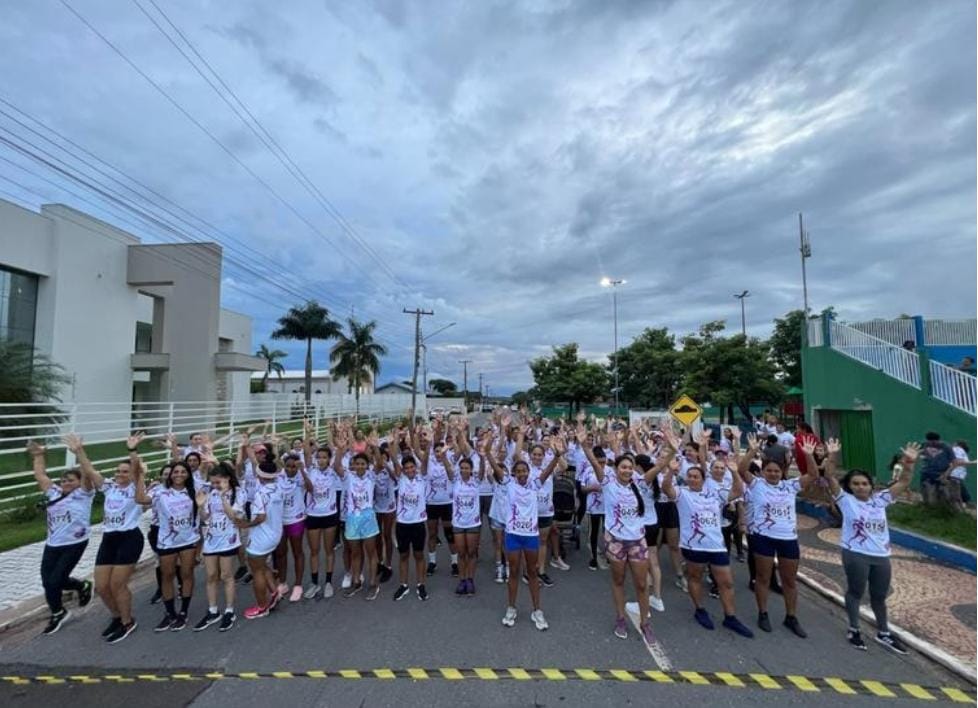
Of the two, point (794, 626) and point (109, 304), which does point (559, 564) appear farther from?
point (109, 304)

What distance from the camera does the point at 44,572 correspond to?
534cm

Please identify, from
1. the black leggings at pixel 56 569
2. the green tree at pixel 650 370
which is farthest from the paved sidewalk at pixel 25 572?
the green tree at pixel 650 370

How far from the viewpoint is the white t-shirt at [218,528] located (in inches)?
214

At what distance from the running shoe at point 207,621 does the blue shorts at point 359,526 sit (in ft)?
4.94

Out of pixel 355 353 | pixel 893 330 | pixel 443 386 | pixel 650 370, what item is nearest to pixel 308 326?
pixel 355 353

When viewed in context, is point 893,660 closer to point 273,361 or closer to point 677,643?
point 677,643

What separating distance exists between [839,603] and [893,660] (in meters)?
1.48

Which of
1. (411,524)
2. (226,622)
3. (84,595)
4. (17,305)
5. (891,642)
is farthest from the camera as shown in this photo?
(17,305)

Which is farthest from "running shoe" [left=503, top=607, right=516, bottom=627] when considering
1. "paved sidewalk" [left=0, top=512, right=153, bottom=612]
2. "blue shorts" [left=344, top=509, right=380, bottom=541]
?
"paved sidewalk" [left=0, top=512, right=153, bottom=612]

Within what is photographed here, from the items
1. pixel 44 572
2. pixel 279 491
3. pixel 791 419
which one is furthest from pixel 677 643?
pixel 791 419

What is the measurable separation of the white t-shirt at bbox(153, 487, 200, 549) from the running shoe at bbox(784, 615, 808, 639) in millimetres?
6272

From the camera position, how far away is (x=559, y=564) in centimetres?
738

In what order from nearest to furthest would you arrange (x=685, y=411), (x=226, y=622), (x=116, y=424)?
(x=226, y=622) < (x=685, y=411) < (x=116, y=424)

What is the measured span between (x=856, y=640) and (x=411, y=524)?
4702 millimetres
